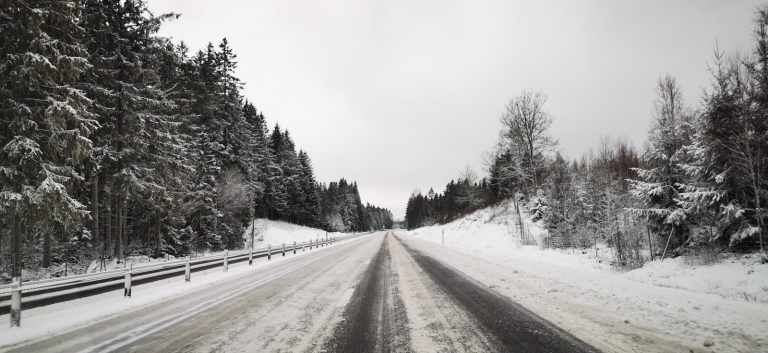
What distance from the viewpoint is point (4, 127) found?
41.0 ft

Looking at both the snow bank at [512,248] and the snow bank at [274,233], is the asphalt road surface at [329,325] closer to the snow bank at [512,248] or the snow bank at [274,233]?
the snow bank at [512,248]

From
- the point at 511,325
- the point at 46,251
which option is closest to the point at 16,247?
the point at 46,251

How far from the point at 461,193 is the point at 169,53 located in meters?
76.6

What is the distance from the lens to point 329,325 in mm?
5262

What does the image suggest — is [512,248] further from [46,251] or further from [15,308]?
[46,251]

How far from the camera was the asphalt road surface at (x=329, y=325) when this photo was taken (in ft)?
14.3

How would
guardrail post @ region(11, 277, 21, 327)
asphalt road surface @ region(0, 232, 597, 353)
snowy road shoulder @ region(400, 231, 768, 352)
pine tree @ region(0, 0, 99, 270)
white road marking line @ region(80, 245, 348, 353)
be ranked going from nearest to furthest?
snowy road shoulder @ region(400, 231, 768, 352) → asphalt road surface @ region(0, 232, 597, 353) → white road marking line @ region(80, 245, 348, 353) → guardrail post @ region(11, 277, 21, 327) → pine tree @ region(0, 0, 99, 270)

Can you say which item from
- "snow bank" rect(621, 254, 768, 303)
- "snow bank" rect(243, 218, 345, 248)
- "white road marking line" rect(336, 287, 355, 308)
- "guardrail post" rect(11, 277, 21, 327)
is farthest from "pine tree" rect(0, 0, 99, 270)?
"snow bank" rect(243, 218, 345, 248)

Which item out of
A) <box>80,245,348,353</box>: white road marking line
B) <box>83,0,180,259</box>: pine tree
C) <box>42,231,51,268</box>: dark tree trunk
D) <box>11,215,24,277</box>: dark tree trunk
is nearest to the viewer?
<box>80,245,348,353</box>: white road marking line

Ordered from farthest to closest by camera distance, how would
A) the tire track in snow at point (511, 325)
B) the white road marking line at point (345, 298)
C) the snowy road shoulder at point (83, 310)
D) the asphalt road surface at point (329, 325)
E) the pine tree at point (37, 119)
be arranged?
the pine tree at point (37, 119) < the white road marking line at point (345, 298) < the snowy road shoulder at point (83, 310) < the asphalt road surface at point (329, 325) < the tire track in snow at point (511, 325)

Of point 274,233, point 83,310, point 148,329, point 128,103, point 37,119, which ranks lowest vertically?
point 274,233

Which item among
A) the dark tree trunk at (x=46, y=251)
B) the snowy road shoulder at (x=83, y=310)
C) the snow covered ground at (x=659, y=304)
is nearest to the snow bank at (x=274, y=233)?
the dark tree trunk at (x=46, y=251)

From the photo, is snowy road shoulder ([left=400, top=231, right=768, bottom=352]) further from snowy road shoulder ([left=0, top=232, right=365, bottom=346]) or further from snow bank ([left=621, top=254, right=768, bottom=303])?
snowy road shoulder ([left=0, top=232, right=365, bottom=346])

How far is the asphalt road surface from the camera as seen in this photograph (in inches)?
171
